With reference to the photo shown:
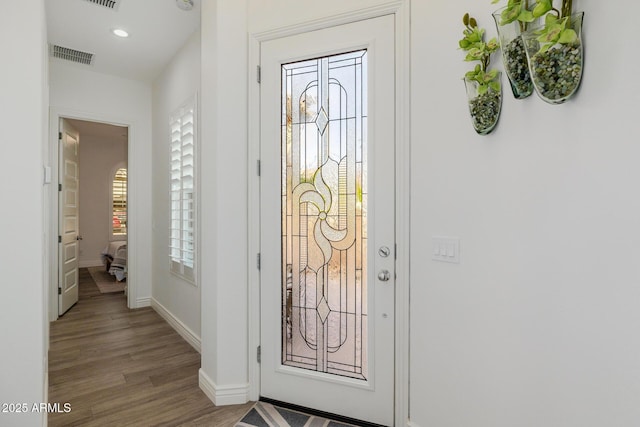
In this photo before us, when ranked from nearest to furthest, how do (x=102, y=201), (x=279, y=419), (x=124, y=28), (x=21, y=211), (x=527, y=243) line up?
(x=527, y=243), (x=21, y=211), (x=279, y=419), (x=124, y=28), (x=102, y=201)

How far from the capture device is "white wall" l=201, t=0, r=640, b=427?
1.19 meters

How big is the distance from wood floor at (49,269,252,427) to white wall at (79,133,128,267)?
13.5 feet

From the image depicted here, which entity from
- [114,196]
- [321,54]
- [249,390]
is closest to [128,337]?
[249,390]

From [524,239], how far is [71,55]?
4657 millimetres

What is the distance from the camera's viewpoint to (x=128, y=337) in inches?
138

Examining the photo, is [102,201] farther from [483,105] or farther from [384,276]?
[483,105]

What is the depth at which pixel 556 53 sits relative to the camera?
1217mm

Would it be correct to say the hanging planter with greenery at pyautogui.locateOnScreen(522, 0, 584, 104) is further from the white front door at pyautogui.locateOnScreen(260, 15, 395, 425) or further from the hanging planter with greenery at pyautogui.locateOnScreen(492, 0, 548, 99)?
the white front door at pyautogui.locateOnScreen(260, 15, 395, 425)

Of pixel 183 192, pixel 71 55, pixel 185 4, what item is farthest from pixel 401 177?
pixel 71 55

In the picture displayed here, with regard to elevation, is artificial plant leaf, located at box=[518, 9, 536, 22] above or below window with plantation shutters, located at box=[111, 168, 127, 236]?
above

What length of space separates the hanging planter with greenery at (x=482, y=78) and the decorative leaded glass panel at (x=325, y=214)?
0.61 meters

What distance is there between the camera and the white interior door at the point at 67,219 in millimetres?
4113

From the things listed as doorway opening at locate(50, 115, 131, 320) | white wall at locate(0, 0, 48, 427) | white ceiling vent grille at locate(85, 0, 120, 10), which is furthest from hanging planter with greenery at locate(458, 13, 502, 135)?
doorway opening at locate(50, 115, 131, 320)

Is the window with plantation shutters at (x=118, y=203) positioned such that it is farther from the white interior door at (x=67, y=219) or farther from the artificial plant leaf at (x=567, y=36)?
the artificial plant leaf at (x=567, y=36)
